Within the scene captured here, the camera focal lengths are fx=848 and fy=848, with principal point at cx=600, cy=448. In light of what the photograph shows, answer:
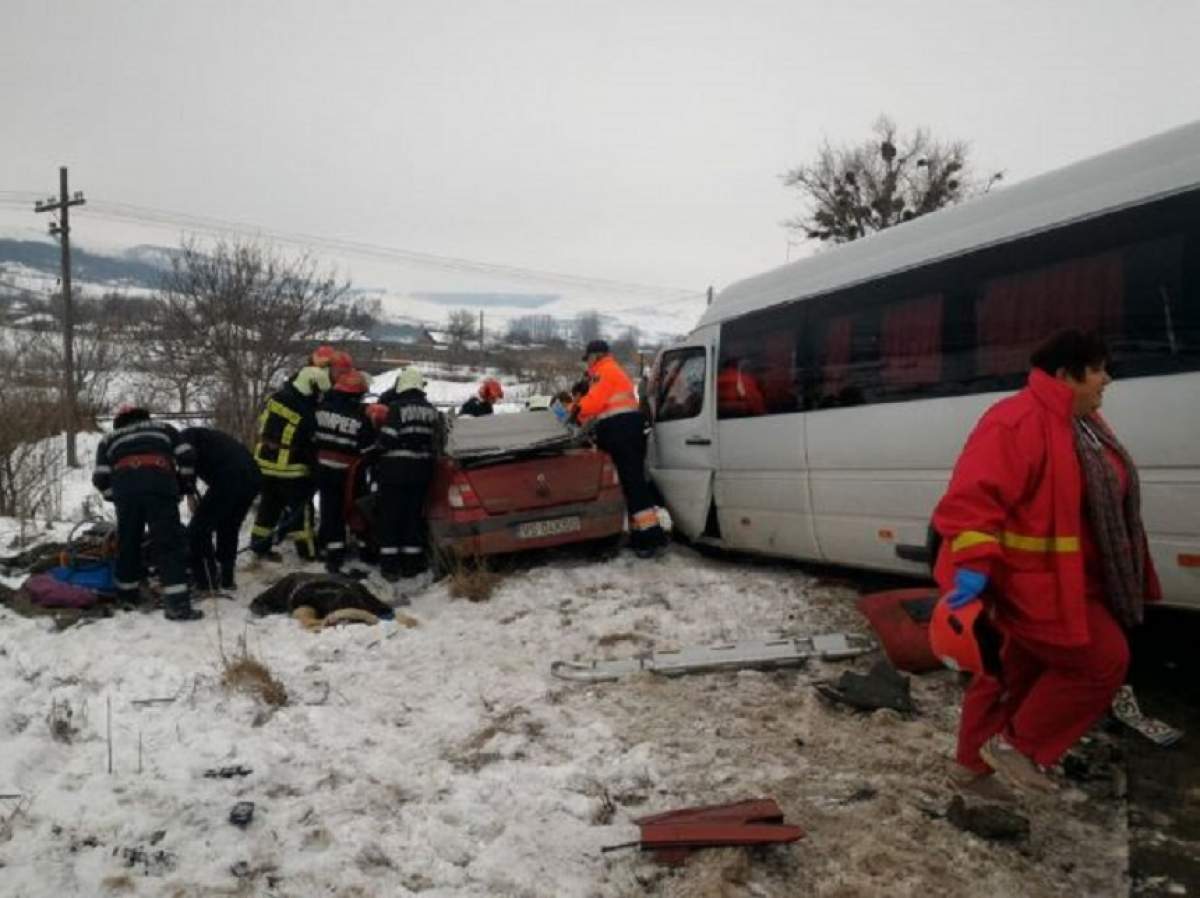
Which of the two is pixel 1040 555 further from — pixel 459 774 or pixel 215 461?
pixel 215 461

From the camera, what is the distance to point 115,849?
3010 mm

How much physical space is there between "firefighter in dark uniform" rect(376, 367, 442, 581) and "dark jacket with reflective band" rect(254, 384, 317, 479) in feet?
2.79

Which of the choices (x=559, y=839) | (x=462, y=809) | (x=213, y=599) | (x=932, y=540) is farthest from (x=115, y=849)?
(x=213, y=599)

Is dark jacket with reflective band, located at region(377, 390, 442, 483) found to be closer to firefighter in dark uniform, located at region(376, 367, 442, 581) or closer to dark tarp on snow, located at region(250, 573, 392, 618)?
firefighter in dark uniform, located at region(376, 367, 442, 581)

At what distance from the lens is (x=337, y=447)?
24.3 ft

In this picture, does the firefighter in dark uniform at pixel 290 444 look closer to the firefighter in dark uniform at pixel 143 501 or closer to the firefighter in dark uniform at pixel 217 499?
the firefighter in dark uniform at pixel 217 499

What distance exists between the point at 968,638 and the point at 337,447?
228 inches

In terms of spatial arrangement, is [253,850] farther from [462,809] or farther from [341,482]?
[341,482]

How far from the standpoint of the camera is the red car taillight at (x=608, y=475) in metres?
7.32

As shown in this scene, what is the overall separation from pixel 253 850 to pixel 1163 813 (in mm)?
3406

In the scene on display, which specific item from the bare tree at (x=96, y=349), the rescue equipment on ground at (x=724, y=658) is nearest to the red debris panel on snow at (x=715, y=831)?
the rescue equipment on ground at (x=724, y=658)

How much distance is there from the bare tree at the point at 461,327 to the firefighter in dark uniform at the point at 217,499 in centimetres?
6511

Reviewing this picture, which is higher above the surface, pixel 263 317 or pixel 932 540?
pixel 263 317

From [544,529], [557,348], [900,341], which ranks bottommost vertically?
[544,529]
